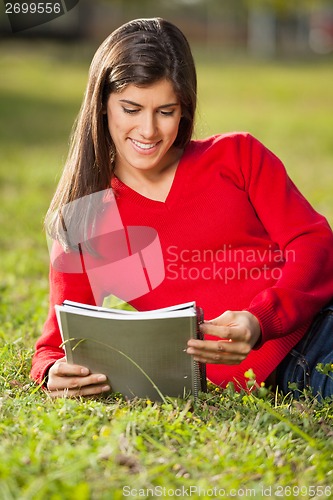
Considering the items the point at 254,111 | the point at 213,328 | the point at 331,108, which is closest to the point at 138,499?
the point at 213,328

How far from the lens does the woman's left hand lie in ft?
8.50

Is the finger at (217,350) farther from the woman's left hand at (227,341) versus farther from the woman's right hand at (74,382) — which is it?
the woman's right hand at (74,382)

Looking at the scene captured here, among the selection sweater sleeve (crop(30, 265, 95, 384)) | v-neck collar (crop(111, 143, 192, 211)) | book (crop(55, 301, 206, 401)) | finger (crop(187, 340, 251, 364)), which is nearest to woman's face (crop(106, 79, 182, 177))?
v-neck collar (crop(111, 143, 192, 211))

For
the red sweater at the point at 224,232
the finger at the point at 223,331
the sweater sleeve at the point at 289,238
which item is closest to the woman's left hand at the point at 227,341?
the finger at the point at 223,331

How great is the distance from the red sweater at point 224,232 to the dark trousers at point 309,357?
0.14ft

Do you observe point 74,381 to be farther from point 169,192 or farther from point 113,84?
point 113,84

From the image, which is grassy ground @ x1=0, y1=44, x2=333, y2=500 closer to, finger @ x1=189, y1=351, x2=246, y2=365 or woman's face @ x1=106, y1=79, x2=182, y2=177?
finger @ x1=189, y1=351, x2=246, y2=365

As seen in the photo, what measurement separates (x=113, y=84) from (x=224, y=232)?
662 mm

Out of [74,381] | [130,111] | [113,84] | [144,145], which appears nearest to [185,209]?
[144,145]

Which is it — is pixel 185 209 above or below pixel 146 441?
above

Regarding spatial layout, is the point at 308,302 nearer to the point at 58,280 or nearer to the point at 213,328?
the point at 213,328

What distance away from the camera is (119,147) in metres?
3.00

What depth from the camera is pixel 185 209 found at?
10.1 ft

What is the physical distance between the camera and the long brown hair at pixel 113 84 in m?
2.83
